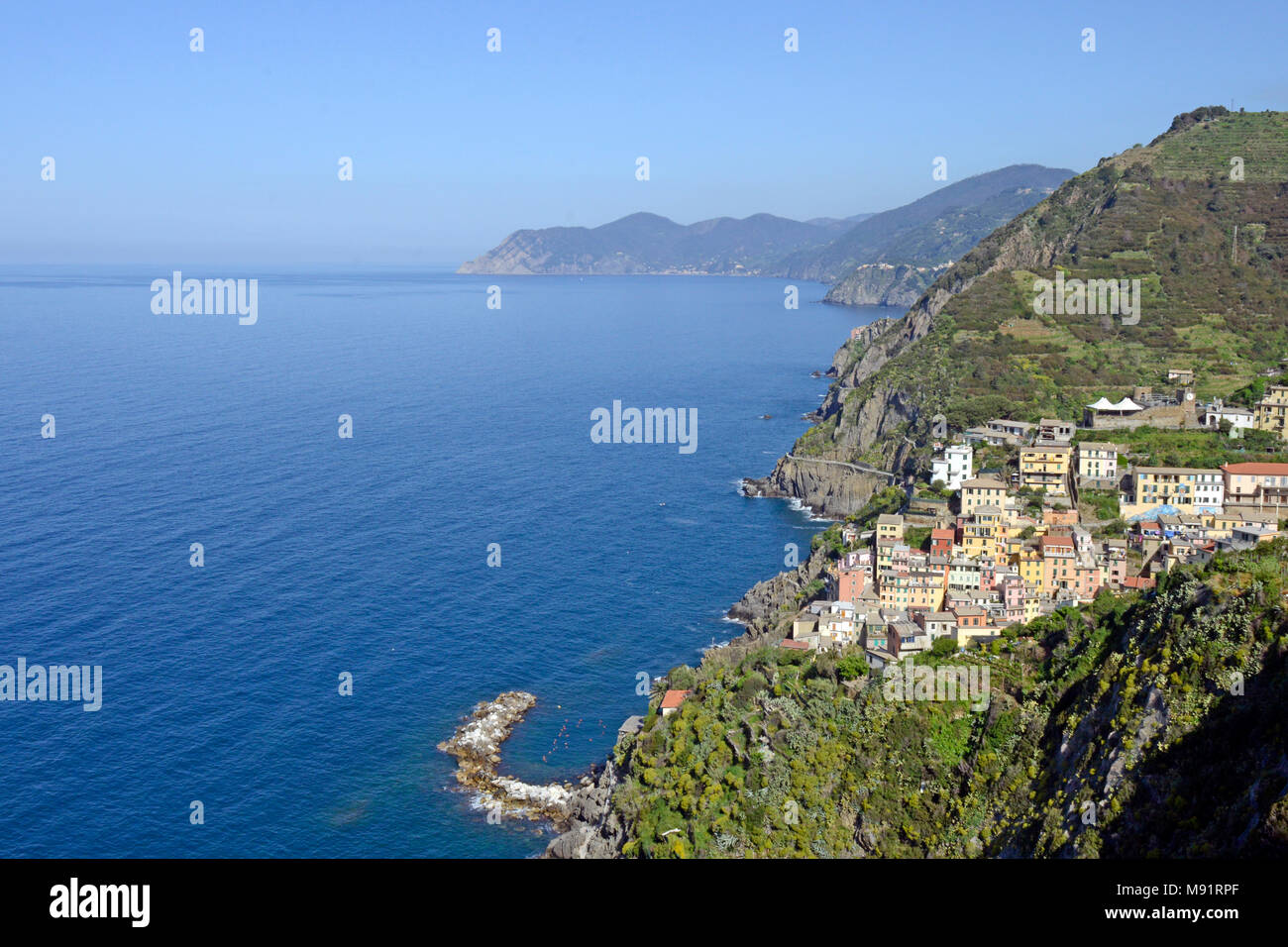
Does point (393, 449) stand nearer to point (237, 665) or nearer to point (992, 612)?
point (237, 665)

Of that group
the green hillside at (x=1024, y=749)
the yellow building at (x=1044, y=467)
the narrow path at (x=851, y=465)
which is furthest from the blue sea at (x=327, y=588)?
the yellow building at (x=1044, y=467)

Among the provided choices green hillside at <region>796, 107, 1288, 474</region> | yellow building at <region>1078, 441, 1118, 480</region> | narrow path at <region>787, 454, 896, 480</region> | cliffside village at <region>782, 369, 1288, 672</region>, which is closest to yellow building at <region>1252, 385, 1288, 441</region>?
cliffside village at <region>782, 369, 1288, 672</region>

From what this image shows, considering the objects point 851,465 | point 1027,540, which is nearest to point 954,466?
point 1027,540

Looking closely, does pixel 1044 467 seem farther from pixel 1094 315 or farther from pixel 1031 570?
pixel 1094 315

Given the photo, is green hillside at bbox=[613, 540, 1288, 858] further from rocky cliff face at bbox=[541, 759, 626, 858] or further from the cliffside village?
the cliffside village

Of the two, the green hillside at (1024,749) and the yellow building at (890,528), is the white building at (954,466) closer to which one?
the yellow building at (890,528)

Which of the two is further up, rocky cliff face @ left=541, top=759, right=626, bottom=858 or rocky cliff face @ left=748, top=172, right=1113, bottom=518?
rocky cliff face @ left=748, top=172, right=1113, bottom=518
